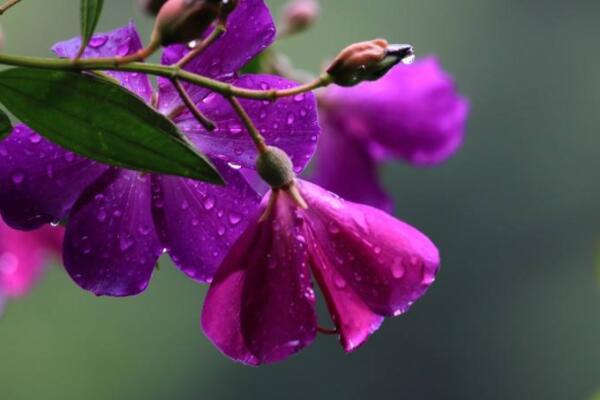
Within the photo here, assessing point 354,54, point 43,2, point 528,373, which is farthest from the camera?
point 528,373

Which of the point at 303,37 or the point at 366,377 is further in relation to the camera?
the point at 366,377

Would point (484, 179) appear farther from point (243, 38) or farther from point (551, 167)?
point (243, 38)

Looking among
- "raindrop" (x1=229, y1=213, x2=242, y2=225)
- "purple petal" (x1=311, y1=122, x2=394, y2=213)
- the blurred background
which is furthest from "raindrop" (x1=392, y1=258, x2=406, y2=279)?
the blurred background

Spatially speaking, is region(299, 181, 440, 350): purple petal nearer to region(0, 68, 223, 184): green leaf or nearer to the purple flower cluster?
the purple flower cluster

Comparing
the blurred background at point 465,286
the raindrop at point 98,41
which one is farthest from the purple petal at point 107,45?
the blurred background at point 465,286

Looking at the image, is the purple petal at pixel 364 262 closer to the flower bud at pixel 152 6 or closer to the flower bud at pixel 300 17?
the flower bud at pixel 152 6

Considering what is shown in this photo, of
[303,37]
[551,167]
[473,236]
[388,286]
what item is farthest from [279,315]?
[551,167]

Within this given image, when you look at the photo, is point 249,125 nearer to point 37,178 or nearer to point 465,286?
point 37,178
